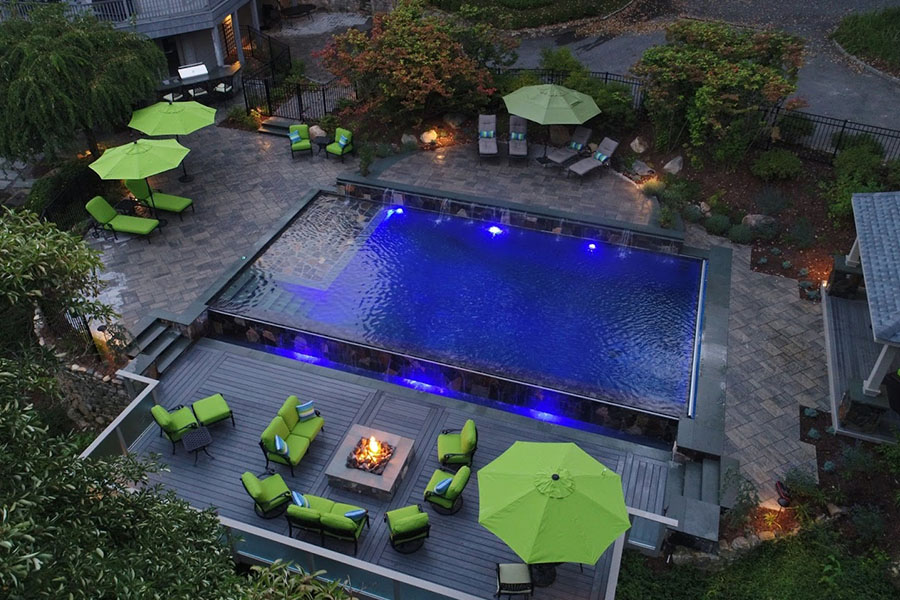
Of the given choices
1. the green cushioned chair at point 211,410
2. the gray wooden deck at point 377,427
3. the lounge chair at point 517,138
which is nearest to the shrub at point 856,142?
the lounge chair at point 517,138

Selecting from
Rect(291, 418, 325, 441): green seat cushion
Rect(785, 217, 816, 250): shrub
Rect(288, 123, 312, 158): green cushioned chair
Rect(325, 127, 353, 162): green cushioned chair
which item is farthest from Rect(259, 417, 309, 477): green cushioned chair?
Rect(785, 217, 816, 250): shrub

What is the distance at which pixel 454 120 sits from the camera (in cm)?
2322

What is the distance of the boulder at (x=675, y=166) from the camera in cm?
2067

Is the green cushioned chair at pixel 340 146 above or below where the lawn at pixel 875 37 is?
below

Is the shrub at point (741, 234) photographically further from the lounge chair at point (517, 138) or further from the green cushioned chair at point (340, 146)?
the green cushioned chair at point (340, 146)

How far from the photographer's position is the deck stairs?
14711mm

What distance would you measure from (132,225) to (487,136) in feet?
35.2

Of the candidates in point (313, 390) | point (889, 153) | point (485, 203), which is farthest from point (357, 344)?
point (889, 153)

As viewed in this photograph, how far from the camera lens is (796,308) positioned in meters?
16.5

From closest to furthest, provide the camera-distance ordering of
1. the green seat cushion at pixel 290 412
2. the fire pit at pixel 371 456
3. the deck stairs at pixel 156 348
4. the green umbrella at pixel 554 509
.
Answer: the green umbrella at pixel 554 509
the fire pit at pixel 371 456
the green seat cushion at pixel 290 412
the deck stairs at pixel 156 348

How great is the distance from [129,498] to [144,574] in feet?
3.30

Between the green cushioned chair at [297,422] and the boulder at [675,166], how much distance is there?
12995 mm

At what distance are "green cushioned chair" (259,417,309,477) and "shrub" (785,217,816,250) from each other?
43.2 feet

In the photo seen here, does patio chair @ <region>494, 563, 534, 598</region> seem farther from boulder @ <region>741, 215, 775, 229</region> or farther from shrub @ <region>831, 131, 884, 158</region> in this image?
shrub @ <region>831, 131, 884, 158</region>
